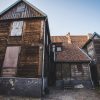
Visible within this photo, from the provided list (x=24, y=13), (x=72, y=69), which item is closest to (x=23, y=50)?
(x=24, y=13)

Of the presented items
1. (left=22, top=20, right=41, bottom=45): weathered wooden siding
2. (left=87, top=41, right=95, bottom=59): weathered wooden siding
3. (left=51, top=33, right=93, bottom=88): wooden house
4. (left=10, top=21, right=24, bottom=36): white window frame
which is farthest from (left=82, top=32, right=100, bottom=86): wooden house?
(left=10, top=21, right=24, bottom=36): white window frame

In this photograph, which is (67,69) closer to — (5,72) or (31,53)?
(31,53)

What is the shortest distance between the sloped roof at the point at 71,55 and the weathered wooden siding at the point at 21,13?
7.36m

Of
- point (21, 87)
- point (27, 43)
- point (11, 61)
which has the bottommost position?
point (21, 87)

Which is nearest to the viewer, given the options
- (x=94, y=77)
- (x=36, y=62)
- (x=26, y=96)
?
(x=26, y=96)

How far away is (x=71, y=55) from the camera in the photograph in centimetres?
1870

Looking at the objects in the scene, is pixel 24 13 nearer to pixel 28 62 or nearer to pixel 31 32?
pixel 31 32

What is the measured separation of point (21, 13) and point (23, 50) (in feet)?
14.6

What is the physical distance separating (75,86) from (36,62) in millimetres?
7602

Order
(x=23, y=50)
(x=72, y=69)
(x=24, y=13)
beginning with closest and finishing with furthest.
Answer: (x=23, y=50) → (x=24, y=13) → (x=72, y=69)

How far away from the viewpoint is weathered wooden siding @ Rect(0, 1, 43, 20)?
43.7ft

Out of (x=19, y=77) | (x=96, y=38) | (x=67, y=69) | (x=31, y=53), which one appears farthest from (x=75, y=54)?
(x=19, y=77)

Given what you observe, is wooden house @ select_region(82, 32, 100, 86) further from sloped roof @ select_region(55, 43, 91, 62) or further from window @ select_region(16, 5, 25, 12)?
window @ select_region(16, 5, 25, 12)

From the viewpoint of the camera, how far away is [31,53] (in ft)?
38.6
